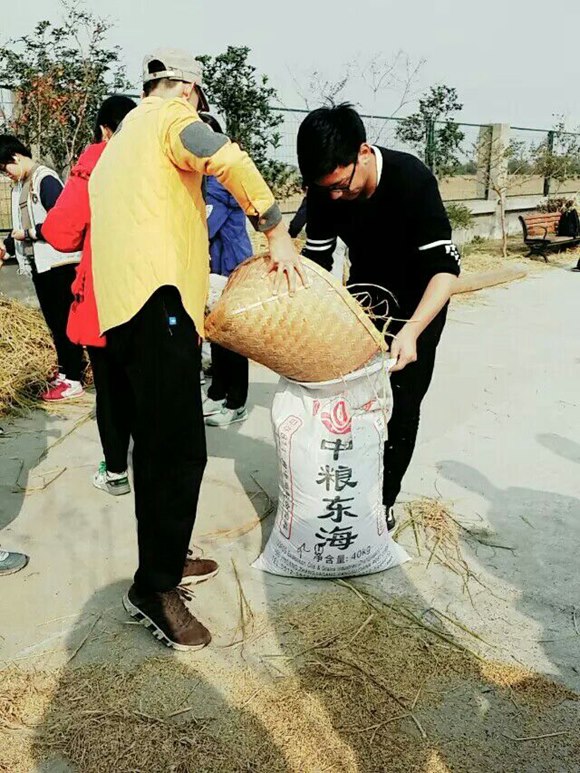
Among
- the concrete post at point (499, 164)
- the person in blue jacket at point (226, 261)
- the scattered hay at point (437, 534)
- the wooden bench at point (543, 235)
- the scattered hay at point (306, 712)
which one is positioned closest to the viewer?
the scattered hay at point (306, 712)

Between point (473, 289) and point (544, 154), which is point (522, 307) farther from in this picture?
point (544, 154)

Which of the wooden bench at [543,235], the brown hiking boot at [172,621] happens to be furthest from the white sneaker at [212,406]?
the wooden bench at [543,235]

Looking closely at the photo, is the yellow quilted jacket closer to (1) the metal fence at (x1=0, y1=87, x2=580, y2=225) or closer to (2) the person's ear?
(2) the person's ear

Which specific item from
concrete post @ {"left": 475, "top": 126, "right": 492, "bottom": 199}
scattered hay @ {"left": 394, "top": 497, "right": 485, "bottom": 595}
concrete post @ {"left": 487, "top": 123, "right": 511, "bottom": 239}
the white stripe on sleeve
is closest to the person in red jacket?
the white stripe on sleeve

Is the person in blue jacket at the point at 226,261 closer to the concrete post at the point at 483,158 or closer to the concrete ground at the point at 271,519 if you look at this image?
the concrete ground at the point at 271,519

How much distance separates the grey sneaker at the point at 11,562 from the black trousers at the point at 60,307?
2.09 m

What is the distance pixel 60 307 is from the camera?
4582mm

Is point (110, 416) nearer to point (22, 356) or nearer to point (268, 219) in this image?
point (268, 219)

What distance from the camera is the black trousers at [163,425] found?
2.04 meters

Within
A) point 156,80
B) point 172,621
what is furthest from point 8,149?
point 172,621

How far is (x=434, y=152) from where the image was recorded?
42.3 feet

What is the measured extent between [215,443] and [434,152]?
34.1 feet

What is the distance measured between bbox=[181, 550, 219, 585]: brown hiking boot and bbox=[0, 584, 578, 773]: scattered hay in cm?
38

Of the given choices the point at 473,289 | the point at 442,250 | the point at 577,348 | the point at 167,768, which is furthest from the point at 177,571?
the point at 473,289
